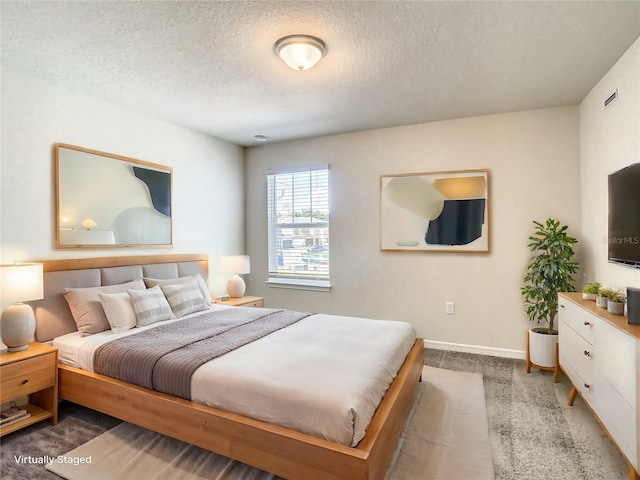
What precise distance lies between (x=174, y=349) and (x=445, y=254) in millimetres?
2968

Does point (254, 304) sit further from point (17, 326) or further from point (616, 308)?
point (616, 308)

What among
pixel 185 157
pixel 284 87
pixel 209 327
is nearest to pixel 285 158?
pixel 185 157

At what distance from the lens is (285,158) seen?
15.6ft

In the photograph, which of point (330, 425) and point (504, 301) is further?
point (504, 301)

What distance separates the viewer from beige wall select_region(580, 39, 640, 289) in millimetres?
2342

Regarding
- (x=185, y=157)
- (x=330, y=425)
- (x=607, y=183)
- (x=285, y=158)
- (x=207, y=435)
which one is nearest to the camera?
(x=330, y=425)

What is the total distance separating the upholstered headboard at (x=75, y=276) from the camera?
2.68 metres

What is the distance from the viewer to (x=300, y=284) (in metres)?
4.65

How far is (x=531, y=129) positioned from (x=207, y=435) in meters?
3.95

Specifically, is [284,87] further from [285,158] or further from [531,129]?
[531,129]

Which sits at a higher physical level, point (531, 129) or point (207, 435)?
point (531, 129)

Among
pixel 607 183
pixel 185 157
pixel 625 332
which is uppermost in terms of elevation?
pixel 185 157

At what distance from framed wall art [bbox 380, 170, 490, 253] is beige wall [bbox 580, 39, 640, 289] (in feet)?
2.86

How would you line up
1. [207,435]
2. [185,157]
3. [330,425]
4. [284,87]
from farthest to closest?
[185,157] → [284,87] → [207,435] → [330,425]
